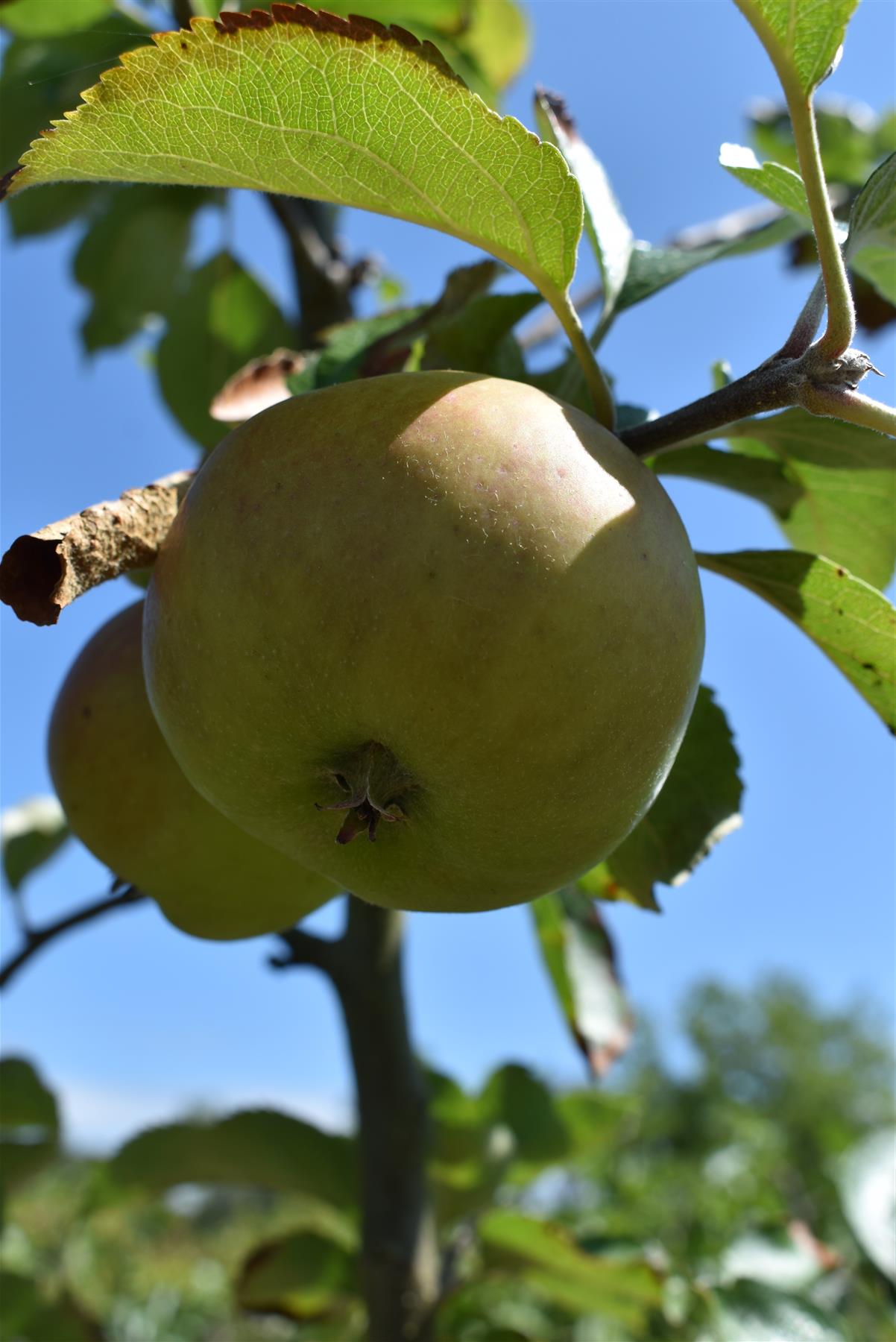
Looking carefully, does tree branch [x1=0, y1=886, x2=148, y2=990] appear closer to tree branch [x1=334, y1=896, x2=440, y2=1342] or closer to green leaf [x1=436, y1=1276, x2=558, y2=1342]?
tree branch [x1=334, y1=896, x2=440, y2=1342]

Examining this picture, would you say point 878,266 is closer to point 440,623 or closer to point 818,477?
point 818,477

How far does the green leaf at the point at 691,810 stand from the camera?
2.93 ft

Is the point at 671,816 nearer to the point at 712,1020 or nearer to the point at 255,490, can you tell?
the point at 255,490

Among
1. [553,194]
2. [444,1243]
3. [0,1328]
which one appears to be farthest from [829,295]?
[0,1328]

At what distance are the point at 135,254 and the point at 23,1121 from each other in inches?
56.2

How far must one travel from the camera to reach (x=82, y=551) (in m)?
0.65

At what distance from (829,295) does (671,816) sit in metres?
0.43

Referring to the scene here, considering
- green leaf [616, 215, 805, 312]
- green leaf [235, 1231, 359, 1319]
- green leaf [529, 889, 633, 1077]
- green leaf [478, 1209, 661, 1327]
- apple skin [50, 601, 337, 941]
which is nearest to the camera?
apple skin [50, 601, 337, 941]

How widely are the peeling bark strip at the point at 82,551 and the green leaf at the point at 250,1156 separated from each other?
41.8 inches

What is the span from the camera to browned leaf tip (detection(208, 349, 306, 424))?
906 mm

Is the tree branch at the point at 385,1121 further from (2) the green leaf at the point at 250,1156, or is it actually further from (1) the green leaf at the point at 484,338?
(1) the green leaf at the point at 484,338

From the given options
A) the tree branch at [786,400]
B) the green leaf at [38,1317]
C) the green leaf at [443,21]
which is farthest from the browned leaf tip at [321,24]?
the green leaf at [38,1317]

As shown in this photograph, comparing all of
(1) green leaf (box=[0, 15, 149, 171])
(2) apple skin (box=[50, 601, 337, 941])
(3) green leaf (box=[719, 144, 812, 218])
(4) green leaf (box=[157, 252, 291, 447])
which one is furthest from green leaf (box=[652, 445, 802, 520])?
(1) green leaf (box=[0, 15, 149, 171])

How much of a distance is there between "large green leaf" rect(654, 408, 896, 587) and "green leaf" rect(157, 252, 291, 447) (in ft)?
3.29
